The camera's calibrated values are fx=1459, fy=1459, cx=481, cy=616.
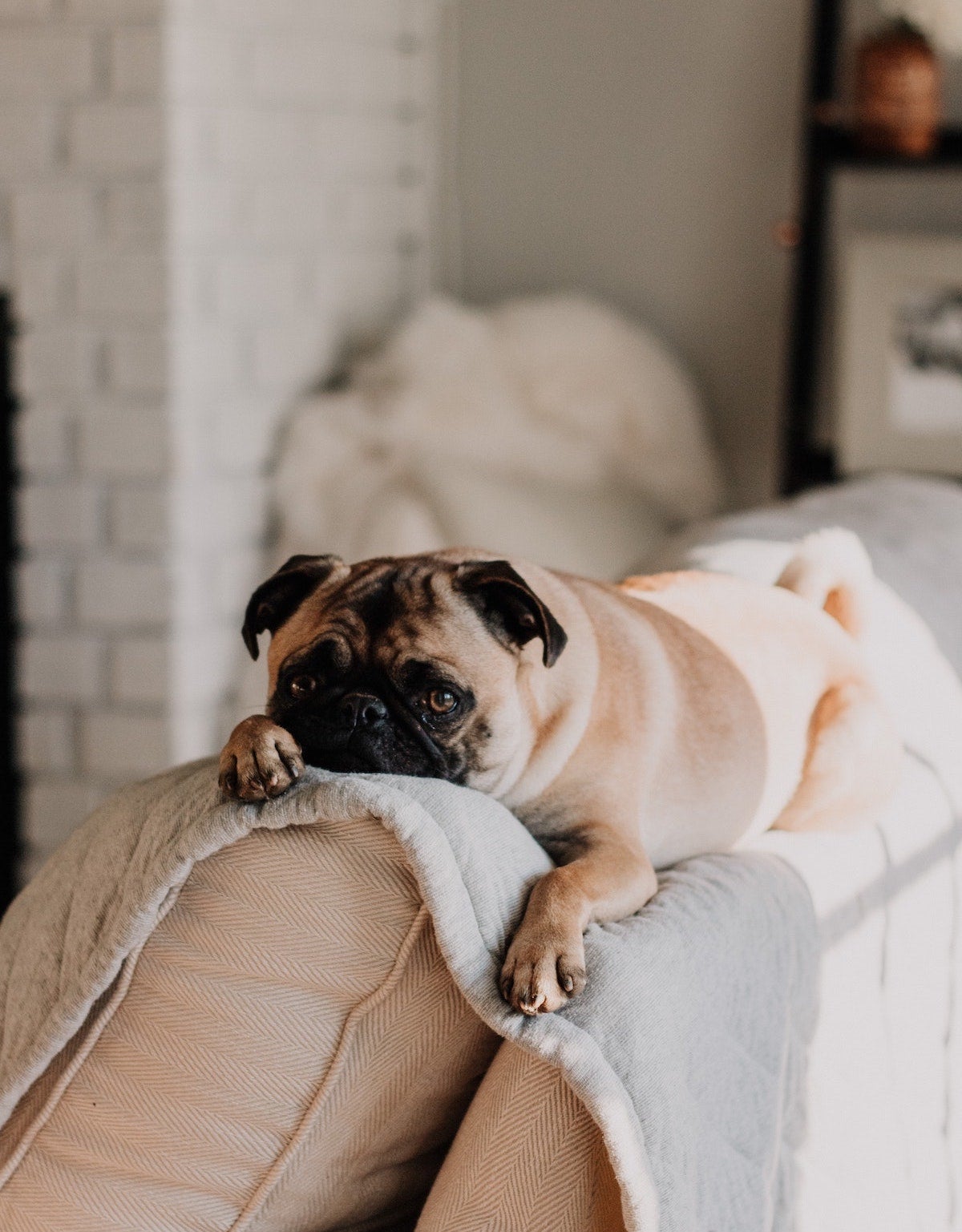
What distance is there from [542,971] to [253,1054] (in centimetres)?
20


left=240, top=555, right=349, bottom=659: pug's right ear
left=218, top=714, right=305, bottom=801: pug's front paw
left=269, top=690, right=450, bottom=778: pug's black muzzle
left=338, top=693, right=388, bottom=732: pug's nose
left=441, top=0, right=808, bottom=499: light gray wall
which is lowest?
left=269, top=690, right=450, bottom=778: pug's black muzzle

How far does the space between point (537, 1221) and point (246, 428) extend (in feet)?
6.89

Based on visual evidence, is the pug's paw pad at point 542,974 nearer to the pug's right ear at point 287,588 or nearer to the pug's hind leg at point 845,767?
the pug's right ear at point 287,588

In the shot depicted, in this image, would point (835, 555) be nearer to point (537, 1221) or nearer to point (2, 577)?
point (537, 1221)

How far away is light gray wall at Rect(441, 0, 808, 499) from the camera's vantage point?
3.16m

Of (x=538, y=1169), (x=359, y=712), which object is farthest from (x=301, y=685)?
(x=538, y=1169)

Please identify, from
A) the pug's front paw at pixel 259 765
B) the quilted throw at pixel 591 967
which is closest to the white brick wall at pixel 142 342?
the quilted throw at pixel 591 967

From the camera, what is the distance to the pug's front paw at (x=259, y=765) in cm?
96

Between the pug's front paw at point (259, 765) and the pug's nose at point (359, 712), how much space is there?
10 cm

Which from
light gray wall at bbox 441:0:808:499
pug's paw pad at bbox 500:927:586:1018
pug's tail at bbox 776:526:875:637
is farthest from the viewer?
light gray wall at bbox 441:0:808:499

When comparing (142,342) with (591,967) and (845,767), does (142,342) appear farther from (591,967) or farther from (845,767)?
(591,967)

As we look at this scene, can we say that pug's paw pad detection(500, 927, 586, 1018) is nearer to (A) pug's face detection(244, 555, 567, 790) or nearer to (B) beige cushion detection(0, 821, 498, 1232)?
(B) beige cushion detection(0, 821, 498, 1232)

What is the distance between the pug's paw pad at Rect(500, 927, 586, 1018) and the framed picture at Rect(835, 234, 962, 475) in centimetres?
228

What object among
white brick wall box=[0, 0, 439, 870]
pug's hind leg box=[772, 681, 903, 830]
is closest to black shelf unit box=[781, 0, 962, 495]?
white brick wall box=[0, 0, 439, 870]
